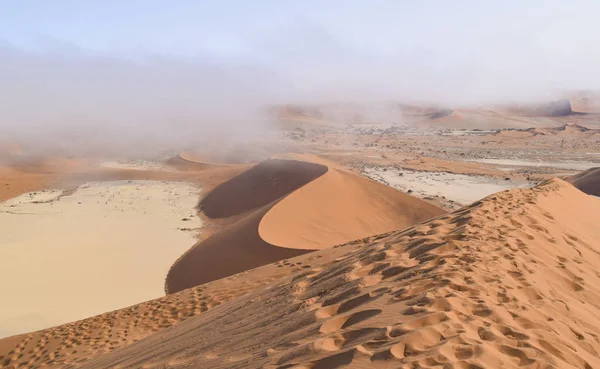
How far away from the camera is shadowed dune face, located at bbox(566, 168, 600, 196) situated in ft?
60.6

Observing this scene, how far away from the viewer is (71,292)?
11.3 metres

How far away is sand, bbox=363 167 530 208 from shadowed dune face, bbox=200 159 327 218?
15.3 ft

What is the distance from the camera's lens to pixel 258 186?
21.8 m

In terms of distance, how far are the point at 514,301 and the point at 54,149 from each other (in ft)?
135

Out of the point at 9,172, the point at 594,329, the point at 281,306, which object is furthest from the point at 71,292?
the point at 9,172

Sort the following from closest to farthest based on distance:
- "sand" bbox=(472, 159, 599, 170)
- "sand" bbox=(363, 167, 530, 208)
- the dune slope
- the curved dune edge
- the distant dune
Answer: the dune slope
the distant dune
the curved dune edge
"sand" bbox=(363, 167, 530, 208)
"sand" bbox=(472, 159, 599, 170)

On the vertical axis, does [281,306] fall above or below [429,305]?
below

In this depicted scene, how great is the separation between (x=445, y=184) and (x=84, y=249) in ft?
53.9

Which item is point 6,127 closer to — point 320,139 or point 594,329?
point 320,139

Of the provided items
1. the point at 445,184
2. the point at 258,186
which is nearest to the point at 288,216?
the point at 258,186

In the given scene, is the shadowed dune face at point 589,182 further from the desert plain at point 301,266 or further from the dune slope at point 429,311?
the dune slope at point 429,311

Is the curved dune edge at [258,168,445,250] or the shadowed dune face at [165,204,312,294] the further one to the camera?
the curved dune edge at [258,168,445,250]

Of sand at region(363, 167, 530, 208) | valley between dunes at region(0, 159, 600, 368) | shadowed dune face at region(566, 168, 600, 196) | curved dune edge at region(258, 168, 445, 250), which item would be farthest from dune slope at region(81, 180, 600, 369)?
shadowed dune face at region(566, 168, 600, 196)

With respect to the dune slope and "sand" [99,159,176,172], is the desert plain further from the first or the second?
"sand" [99,159,176,172]
